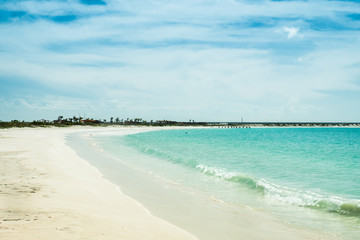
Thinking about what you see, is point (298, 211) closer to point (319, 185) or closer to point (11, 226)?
point (319, 185)

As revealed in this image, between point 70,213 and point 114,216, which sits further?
point 114,216

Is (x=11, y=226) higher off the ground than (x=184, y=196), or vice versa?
(x=11, y=226)

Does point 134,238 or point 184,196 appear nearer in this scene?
point 134,238

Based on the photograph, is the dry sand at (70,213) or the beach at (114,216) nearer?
the dry sand at (70,213)

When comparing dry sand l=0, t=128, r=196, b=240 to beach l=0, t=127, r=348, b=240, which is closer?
dry sand l=0, t=128, r=196, b=240

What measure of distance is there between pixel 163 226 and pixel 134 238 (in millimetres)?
1156

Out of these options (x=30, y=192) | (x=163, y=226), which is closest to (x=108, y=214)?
(x=163, y=226)

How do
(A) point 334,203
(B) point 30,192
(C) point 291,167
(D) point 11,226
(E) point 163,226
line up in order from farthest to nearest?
(C) point 291,167, (A) point 334,203, (B) point 30,192, (E) point 163,226, (D) point 11,226

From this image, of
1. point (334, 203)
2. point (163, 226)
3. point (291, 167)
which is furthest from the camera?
point (291, 167)

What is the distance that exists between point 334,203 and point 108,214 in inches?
272

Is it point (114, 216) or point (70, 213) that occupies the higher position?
point (70, 213)

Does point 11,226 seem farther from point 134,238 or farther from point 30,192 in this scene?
point 30,192

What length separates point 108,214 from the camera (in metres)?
6.86

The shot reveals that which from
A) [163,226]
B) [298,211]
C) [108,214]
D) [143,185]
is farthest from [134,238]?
[143,185]
